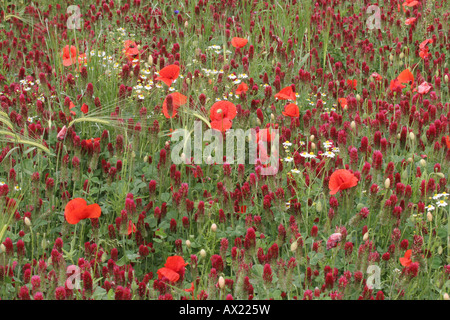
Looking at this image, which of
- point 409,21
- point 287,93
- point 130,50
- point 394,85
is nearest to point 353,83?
point 394,85

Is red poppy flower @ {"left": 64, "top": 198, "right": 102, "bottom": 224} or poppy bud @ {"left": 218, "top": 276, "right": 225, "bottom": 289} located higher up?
red poppy flower @ {"left": 64, "top": 198, "right": 102, "bottom": 224}

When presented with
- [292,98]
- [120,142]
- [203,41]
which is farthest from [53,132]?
[203,41]

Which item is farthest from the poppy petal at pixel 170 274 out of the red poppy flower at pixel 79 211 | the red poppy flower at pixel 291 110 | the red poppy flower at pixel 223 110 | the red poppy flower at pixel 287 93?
the red poppy flower at pixel 287 93

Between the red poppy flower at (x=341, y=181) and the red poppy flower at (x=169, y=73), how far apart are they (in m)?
1.34

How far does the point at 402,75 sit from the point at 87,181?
229cm

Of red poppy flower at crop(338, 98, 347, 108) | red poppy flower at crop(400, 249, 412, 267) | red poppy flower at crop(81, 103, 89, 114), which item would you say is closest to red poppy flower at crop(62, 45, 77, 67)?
red poppy flower at crop(81, 103, 89, 114)

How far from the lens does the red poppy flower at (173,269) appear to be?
2.54 meters

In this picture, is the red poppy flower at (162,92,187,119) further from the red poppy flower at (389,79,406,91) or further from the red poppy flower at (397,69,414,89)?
the red poppy flower at (397,69,414,89)

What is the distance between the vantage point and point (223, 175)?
11.1ft

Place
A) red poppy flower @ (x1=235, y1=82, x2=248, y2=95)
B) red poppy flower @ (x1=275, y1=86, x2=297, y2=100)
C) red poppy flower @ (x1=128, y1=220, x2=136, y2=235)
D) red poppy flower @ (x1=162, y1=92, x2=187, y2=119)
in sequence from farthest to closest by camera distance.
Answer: red poppy flower @ (x1=235, y1=82, x2=248, y2=95) → red poppy flower @ (x1=275, y1=86, x2=297, y2=100) → red poppy flower @ (x1=162, y1=92, x2=187, y2=119) → red poppy flower @ (x1=128, y1=220, x2=136, y2=235)

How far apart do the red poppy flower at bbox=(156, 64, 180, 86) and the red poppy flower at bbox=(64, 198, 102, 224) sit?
4.06 ft

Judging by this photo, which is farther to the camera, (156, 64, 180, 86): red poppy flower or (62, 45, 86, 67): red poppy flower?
(62, 45, 86, 67): red poppy flower

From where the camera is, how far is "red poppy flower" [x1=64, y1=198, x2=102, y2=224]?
274cm

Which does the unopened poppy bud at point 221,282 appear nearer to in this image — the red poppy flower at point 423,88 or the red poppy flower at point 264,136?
the red poppy flower at point 264,136
